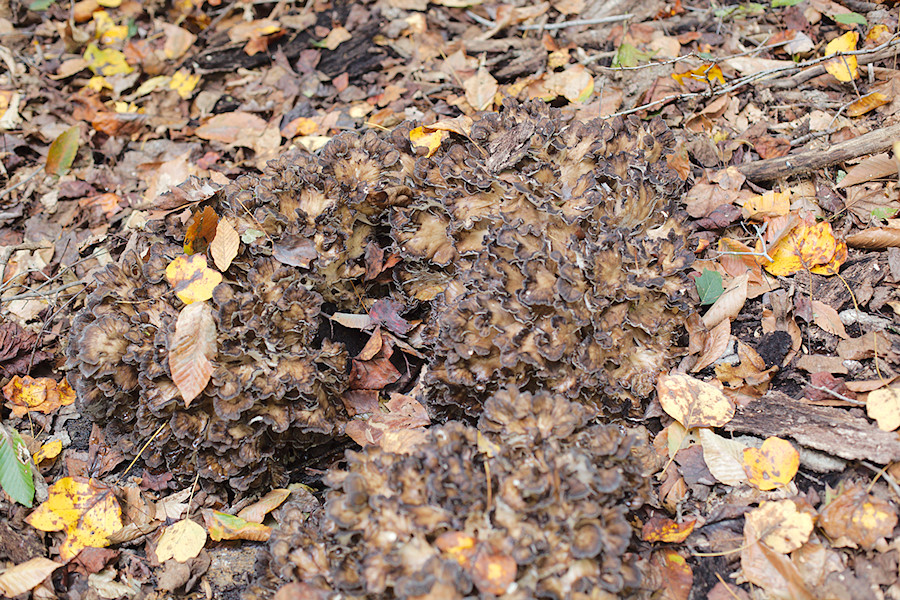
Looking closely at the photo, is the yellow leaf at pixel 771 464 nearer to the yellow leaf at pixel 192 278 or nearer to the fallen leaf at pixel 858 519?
the fallen leaf at pixel 858 519

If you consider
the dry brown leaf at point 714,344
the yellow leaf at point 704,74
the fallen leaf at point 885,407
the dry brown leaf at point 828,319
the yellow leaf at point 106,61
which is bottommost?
the dry brown leaf at point 714,344

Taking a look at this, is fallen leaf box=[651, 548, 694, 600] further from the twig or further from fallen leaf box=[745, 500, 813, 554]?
the twig

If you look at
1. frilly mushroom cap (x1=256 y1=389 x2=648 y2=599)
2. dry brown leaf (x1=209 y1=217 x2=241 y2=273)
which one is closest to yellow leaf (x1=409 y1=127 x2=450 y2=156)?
dry brown leaf (x1=209 y1=217 x2=241 y2=273)

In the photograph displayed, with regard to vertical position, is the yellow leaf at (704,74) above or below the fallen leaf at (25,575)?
above

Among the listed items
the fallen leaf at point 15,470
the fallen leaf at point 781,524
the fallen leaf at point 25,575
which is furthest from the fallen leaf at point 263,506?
the fallen leaf at point 781,524

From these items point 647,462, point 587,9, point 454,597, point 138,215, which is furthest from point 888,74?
point 138,215

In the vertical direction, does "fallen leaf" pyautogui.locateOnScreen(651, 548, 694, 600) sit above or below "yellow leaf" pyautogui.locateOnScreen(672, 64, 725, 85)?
below
